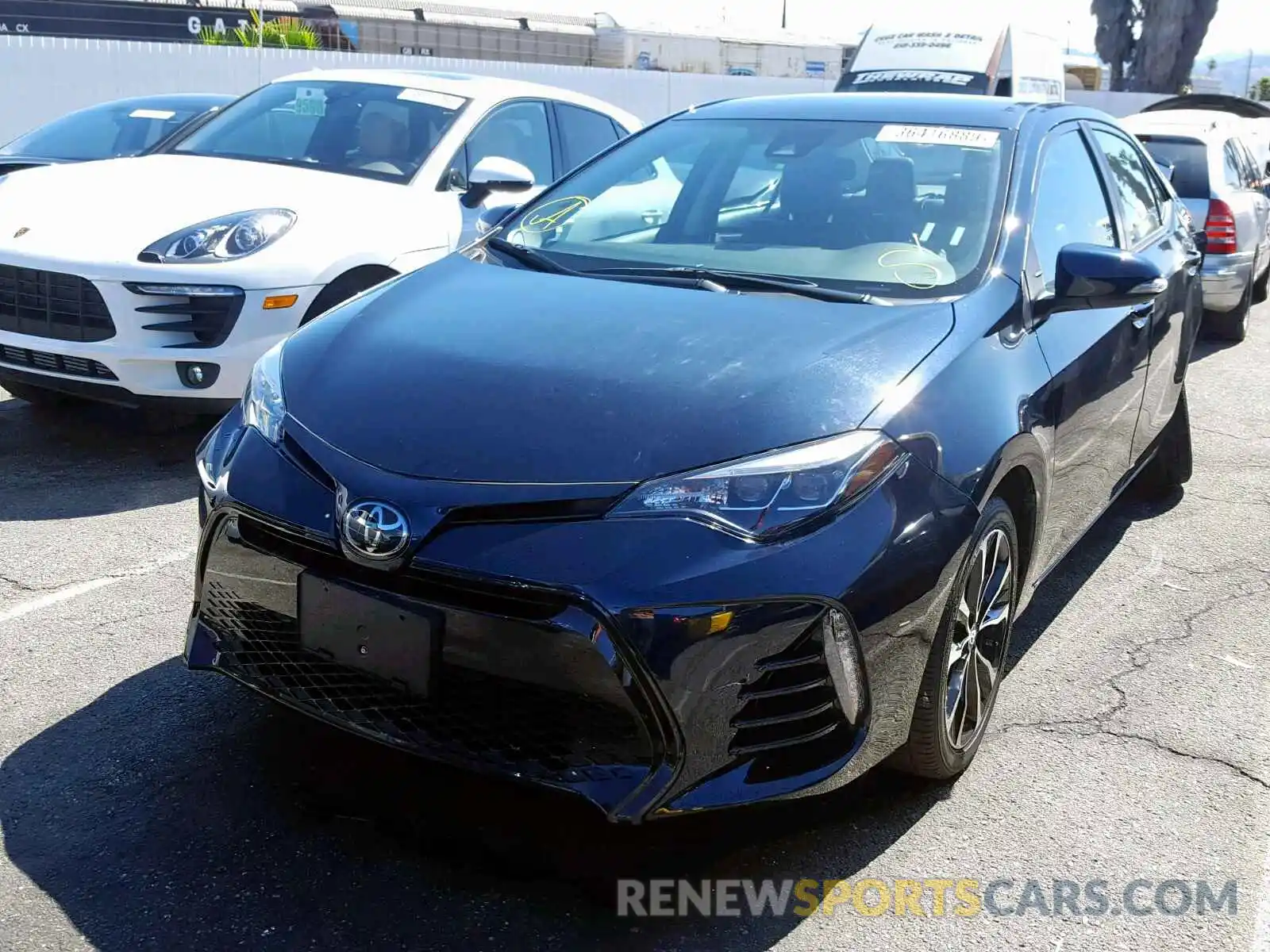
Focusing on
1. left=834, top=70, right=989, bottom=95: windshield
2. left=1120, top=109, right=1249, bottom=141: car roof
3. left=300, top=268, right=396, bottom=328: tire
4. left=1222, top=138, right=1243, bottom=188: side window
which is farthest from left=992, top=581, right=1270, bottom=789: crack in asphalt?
left=834, top=70, right=989, bottom=95: windshield

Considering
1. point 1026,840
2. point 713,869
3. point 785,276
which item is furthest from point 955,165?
point 713,869

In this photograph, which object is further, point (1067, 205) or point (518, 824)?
point (1067, 205)

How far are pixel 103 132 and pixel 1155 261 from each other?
22.2 ft

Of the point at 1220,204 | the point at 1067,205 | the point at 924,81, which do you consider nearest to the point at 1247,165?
the point at 1220,204

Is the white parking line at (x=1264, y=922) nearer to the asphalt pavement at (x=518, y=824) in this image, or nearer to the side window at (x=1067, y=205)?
the asphalt pavement at (x=518, y=824)

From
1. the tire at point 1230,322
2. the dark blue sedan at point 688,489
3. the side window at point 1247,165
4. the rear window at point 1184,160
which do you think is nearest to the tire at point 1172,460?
the dark blue sedan at point 688,489

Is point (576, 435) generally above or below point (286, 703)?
above

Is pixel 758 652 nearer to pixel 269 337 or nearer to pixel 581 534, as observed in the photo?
pixel 581 534

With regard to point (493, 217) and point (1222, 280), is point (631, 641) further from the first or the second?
point (1222, 280)

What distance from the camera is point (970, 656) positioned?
3078 mm

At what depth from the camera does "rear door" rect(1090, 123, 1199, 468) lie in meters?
4.32

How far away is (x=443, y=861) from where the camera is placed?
270cm

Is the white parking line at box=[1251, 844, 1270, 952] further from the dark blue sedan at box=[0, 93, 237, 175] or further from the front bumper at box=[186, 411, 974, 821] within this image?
the dark blue sedan at box=[0, 93, 237, 175]

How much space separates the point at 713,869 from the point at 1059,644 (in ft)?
5.71
